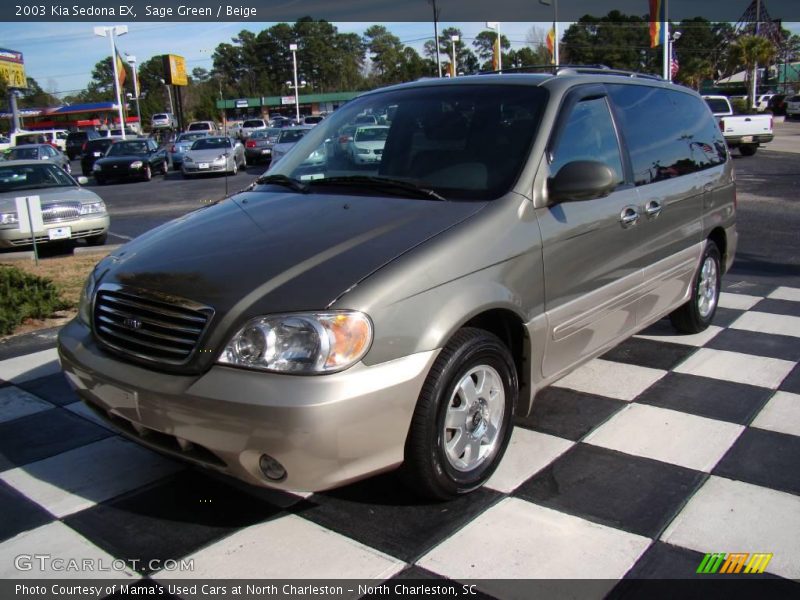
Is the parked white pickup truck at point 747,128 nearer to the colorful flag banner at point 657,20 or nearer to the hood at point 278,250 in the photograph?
the colorful flag banner at point 657,20

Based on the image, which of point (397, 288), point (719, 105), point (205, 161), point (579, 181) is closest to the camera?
point (397, 288)

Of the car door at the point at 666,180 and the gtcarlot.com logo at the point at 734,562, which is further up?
the car door at the point at 666,180

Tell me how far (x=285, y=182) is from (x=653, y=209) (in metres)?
2.15

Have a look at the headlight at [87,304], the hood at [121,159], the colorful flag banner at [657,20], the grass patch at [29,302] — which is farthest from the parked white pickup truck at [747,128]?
the headlight at [87,304]

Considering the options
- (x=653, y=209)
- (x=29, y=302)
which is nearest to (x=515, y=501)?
(x=653, y=209)

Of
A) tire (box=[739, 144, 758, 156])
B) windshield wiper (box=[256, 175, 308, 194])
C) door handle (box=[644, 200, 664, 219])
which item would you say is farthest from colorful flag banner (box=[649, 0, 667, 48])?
windshield wiper (box=[256, 175, 308, 194])

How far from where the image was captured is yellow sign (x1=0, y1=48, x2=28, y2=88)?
174ft

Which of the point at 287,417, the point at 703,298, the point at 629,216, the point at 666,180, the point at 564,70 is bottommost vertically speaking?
the point at 703,298

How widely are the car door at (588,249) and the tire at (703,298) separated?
125 centimetres

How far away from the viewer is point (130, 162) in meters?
23.8

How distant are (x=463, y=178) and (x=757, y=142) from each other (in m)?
21.8

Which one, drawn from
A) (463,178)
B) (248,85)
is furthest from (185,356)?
(248,85)

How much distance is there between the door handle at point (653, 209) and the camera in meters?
4.14

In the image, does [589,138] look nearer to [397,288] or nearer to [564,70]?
[564,70]
